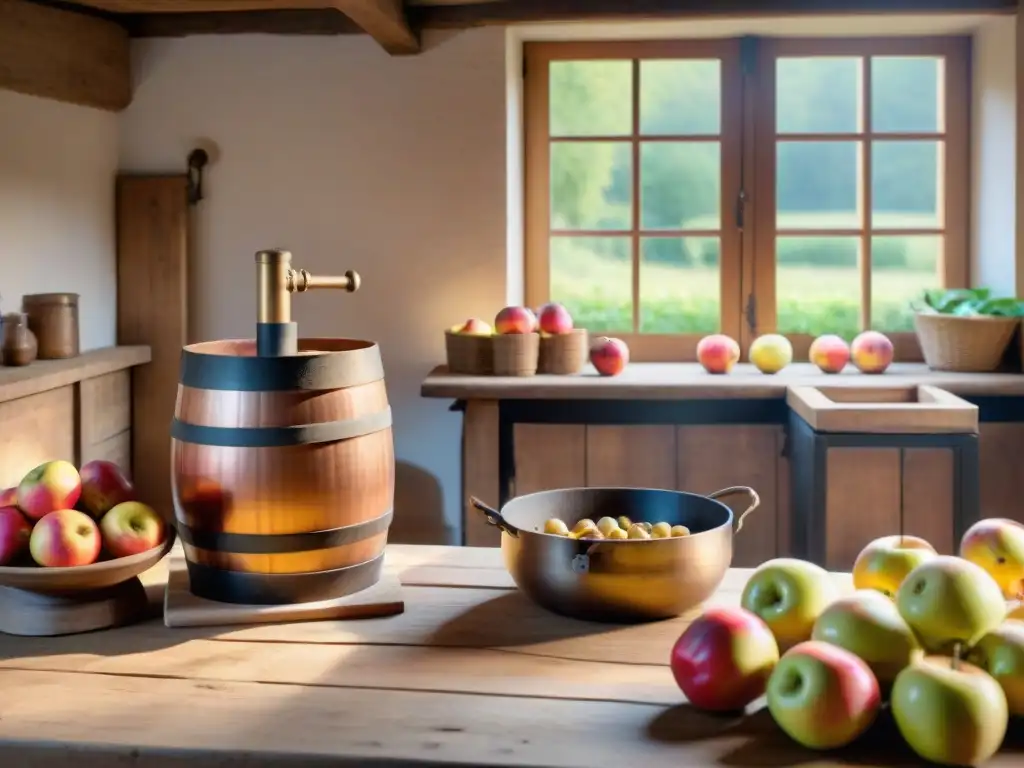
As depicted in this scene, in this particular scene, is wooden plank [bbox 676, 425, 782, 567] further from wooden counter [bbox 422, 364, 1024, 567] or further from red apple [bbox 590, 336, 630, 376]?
red apple [bbox 590, 336, 630, 376]

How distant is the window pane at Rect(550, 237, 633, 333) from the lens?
3637mm

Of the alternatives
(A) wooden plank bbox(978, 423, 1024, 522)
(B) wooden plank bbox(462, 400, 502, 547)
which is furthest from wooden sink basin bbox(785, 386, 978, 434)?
(B) wooden plank bbox(462, 400, 502, 547)

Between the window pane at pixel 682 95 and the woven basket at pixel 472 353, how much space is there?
96cm

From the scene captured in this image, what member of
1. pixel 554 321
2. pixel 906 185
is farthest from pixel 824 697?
pixel 906 185

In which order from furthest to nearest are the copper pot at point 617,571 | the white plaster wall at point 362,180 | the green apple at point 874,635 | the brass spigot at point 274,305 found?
the white plaster wall at point 362,180
the brass spigot at point 274,305
the copper pot at point 617,571
the green apple at point 874,635

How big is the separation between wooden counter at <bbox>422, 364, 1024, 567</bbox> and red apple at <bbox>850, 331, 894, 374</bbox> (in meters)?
0.05

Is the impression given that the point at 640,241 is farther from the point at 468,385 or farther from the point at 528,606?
the point at 528,606

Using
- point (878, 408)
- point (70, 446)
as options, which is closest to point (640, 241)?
point (878, 408)

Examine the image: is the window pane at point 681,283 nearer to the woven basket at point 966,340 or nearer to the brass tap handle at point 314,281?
the woven basket at point 966,340

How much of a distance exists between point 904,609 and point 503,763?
43cm

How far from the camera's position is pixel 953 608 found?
111 centimetres

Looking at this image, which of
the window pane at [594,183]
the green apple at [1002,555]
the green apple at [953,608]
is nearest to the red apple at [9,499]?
the green apple at [953,608]

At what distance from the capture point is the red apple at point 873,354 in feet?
10.5

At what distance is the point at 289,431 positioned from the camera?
1364 millimetres
